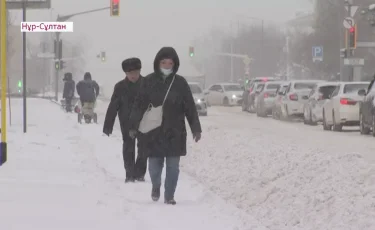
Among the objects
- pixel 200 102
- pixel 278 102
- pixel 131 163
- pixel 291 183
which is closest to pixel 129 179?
pixel 131 163

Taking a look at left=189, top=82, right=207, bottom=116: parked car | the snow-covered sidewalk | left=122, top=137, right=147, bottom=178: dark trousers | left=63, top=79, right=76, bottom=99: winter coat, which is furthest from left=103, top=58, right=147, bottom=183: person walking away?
left=189, top=82, right=207, bottom=116: parked car

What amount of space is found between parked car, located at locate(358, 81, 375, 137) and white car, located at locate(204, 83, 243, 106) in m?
30.3

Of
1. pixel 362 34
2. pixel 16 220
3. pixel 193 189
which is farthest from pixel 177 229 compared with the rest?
pixel 362 34

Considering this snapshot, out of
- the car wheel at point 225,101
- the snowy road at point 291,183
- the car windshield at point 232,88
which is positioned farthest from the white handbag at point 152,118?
the car windshield at point 232,88

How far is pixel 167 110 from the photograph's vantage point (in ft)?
30.1

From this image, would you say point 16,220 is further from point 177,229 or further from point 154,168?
point 154,168

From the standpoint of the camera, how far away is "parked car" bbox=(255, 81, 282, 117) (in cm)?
3875

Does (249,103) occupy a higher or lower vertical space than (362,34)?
lower

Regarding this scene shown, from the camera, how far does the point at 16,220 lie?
7.39 metres

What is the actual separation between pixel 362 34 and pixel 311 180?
192ft

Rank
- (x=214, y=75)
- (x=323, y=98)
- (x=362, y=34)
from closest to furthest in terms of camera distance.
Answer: (x=323, y=98)
(x=362, y=34)
(x=214, y=75)

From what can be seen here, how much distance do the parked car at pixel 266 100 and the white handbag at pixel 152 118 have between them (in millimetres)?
Result: 29274

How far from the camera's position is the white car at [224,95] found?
53.5 meters

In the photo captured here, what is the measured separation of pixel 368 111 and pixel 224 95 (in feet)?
106
